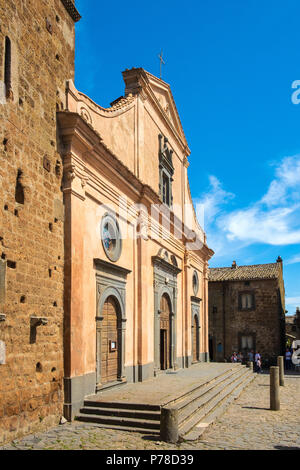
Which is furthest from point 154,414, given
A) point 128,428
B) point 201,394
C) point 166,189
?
point 166,189

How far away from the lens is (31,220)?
29.7 ft

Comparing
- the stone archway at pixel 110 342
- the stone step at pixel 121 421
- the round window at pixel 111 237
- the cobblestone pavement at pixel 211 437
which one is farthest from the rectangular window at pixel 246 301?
the stone step at pixel 121 421

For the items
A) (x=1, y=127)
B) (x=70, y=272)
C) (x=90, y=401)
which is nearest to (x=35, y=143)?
(x=1, y=127)

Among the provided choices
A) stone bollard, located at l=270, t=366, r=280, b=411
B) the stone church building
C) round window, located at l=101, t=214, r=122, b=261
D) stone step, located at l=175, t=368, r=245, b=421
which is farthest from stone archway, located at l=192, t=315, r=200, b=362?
round window, located at l=101, t=214, r=122, b=261

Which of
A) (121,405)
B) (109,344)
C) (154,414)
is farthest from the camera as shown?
(109,344)

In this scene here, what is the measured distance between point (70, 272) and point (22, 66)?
14.5ft

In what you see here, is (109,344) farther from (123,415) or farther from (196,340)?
(196,340)

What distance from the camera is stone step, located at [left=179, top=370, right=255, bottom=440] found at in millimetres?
9159

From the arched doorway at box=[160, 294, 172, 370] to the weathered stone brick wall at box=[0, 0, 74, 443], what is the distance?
8.84 m

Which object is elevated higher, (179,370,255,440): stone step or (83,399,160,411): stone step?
(83,399,160,411): stone step

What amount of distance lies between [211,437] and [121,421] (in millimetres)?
1914

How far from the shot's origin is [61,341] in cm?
1002

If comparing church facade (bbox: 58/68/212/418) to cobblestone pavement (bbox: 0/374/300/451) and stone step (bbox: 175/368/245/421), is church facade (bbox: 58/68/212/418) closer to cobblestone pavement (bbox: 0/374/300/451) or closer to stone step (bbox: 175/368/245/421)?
cobblestone pavement (bbox: 0/374/300/451)

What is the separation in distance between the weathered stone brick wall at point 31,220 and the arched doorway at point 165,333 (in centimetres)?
884
